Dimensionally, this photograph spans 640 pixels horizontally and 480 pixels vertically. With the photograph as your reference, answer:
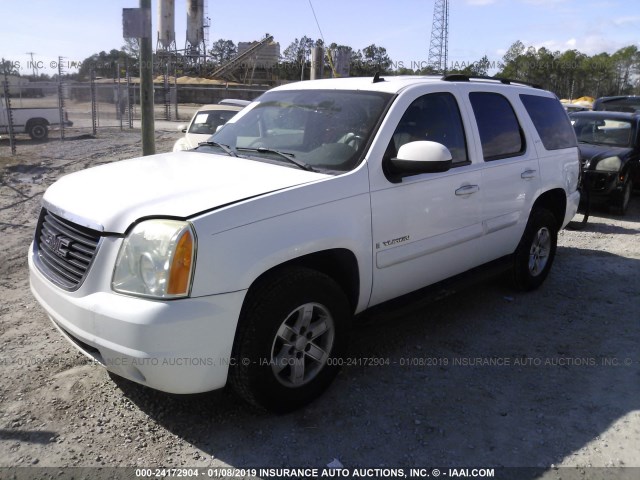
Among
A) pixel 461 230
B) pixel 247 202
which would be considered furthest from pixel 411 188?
pixel 247 202

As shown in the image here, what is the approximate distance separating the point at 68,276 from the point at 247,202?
108cm

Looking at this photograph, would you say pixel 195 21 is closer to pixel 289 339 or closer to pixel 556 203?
pixel 556 203

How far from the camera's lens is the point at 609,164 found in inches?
369

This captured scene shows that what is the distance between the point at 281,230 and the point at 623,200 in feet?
27.9

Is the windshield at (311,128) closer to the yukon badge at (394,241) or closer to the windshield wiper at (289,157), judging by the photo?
the windshield wiper at (289,157)

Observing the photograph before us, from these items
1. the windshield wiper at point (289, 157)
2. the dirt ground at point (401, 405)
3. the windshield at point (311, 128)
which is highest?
the windshield at point (311, 128)

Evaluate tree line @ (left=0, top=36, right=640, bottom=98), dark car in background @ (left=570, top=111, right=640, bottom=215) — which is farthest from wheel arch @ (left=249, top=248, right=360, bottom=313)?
tree line @ (left=0, top=36, right=640, bottom=98)

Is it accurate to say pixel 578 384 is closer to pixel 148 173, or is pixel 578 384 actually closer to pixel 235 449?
pixel 235 449

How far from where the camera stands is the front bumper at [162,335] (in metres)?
2.60

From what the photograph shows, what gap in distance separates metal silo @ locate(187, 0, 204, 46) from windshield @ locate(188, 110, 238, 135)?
2033 inches

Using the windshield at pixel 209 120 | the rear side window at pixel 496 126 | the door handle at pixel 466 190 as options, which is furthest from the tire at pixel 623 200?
the windshield at pixel 209 120

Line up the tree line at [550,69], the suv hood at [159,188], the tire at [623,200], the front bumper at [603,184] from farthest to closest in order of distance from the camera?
the tree line at [550,69] → the tire at [623,200] → the front bumper at [603,184] → the suv hood at [159,188]

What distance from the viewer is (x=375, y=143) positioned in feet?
11.6

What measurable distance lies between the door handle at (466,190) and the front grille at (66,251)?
8.21 ft
